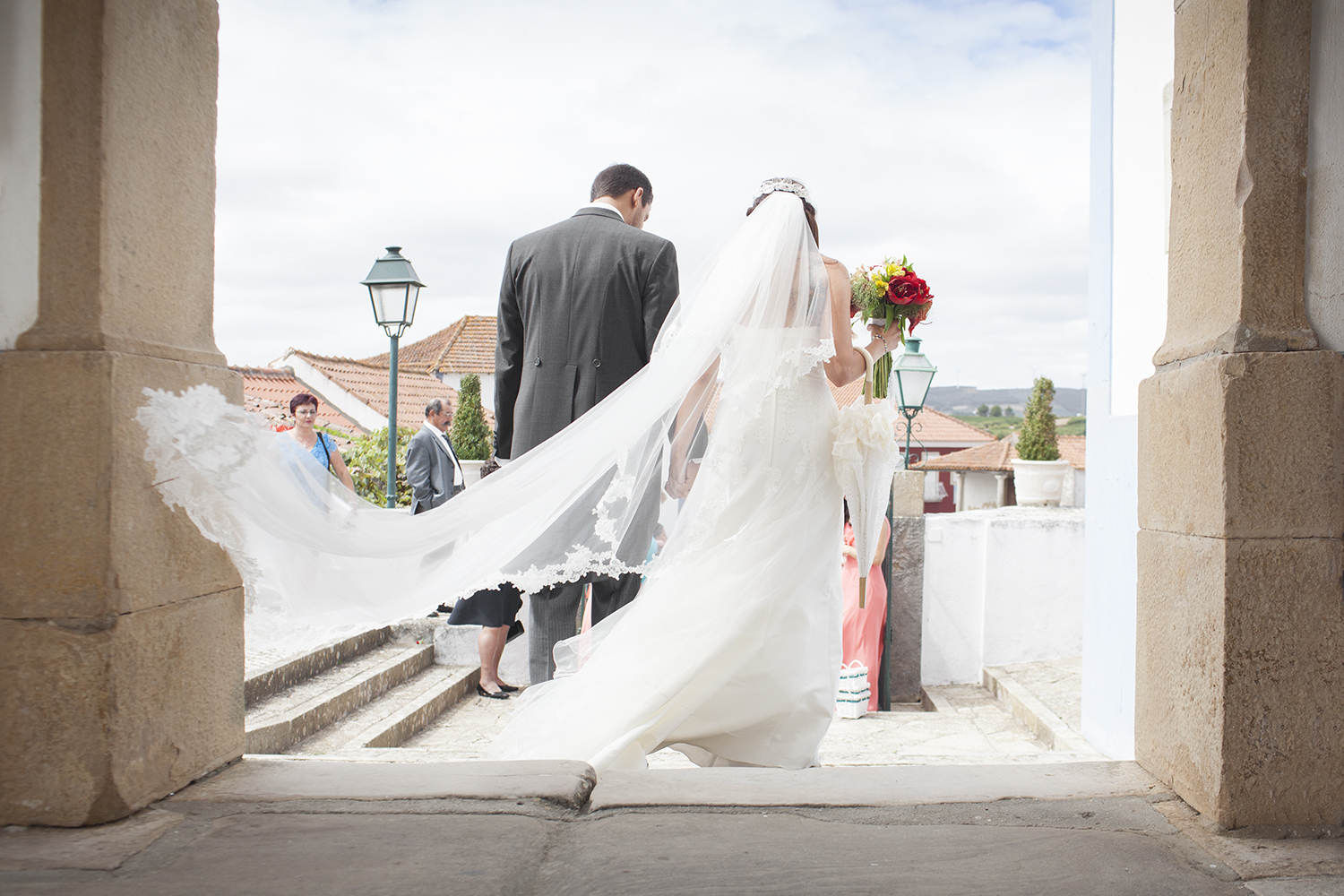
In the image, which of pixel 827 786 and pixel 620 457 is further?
pixel 620 457

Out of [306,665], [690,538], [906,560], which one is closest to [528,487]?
[690,538]

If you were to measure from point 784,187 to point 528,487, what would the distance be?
1.45m

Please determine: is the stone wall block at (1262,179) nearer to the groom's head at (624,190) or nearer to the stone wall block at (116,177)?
the groom's head at (624,190)

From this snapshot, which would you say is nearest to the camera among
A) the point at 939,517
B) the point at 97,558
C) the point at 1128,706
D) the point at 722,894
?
the point at 722,894

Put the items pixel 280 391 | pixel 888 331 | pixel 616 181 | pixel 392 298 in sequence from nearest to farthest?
pixel 616 181
pixel 888 331
pixel 392 298
pixel 280 391

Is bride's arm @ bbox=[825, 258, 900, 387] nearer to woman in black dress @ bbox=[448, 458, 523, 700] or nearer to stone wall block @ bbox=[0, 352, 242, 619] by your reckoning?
stone wall block @ bbox=[0, 352, 242, 619]

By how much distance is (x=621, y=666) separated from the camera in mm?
2869

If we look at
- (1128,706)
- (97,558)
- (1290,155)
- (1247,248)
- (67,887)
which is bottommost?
(1128,706)

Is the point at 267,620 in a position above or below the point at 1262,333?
below

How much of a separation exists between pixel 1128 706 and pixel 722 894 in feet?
10.1

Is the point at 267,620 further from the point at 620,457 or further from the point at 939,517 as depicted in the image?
the point at 939,517

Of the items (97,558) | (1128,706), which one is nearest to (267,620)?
(97,558)

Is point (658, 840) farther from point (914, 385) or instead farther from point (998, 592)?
point (914, 385)

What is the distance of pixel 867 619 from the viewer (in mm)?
6691
